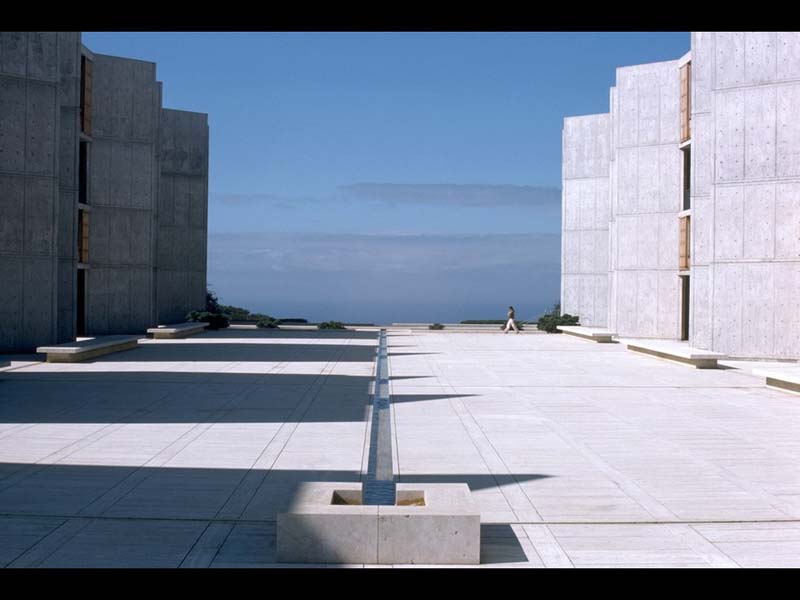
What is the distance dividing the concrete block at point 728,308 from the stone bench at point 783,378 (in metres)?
6.24

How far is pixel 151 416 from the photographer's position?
42.5ft

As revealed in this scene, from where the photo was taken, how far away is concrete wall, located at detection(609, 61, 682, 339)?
3234 centimetres

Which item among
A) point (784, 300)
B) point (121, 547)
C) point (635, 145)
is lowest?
point (121, 547)

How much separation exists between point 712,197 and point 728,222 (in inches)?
33.6

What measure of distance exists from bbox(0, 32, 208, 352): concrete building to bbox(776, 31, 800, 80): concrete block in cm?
1718

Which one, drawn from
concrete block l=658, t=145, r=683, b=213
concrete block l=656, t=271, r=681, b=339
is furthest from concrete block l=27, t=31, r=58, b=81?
concrete block l=656, t=271, r=681, b=339

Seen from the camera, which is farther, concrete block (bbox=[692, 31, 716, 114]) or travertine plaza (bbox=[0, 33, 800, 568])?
concrete block (bbox=[692, 31, 716, 114])

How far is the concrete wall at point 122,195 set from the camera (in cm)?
3194

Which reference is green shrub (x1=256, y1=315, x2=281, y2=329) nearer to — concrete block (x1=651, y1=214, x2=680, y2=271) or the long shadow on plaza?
concrete block (x1=651, y1=214, x2=680, y2=271)

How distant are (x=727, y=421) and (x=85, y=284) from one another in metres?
24.1

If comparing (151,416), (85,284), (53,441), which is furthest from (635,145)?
(53,441)

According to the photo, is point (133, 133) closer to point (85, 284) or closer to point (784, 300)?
point (85, 284)

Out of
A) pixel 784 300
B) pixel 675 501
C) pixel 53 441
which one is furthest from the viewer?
pixel 784 300
